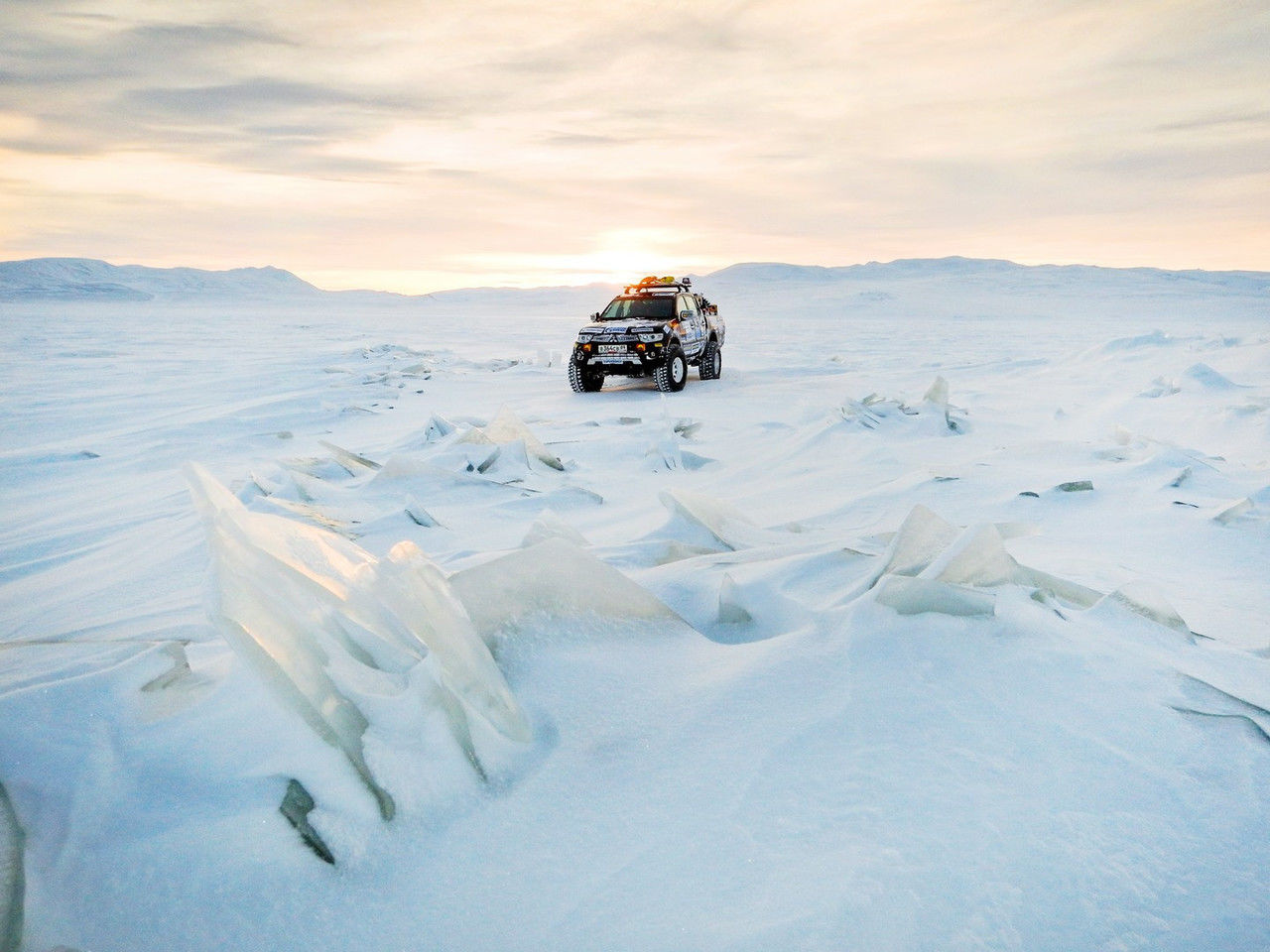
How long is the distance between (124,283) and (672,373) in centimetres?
12794

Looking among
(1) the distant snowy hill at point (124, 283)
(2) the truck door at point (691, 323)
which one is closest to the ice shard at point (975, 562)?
(2) the truck door at point (691, 323)

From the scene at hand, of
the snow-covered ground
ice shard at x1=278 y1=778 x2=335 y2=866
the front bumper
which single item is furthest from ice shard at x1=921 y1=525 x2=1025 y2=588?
the front bumper

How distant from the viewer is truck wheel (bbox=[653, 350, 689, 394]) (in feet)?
36.7

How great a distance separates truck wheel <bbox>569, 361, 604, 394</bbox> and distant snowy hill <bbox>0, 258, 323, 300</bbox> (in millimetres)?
90272

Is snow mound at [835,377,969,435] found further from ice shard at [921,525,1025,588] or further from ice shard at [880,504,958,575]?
ice shard at [921,525,1025,588]

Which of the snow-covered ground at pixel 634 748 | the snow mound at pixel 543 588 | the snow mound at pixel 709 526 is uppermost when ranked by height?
the snow mound at pixel 543 588

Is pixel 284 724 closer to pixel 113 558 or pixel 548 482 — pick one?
pixel 113 558

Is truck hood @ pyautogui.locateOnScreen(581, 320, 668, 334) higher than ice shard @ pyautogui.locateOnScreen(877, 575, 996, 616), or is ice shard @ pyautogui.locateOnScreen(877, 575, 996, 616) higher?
truck hood @ pyautogui.locateOnScreen(581, 320, 668, 334)

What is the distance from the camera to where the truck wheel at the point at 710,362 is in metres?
12.9

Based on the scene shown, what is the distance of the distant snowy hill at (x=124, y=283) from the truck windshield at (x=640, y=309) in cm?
8972

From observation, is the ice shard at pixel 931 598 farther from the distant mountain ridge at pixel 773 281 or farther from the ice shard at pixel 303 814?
the distant mountain ridge at pixel 773 281

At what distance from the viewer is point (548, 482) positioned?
5.09m

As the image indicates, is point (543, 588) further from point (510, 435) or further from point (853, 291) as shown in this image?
point (853, 291)

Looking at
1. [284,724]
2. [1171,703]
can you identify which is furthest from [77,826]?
[1171,703]
